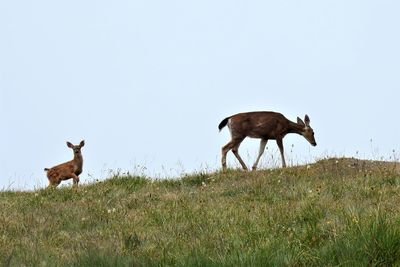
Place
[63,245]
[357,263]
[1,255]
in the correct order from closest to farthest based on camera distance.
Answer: [357,263], [1,255], [63,245]

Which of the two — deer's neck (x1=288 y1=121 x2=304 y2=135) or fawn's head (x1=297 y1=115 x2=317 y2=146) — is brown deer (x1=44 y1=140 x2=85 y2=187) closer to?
deer's neck (x1=288 y1=121 x2=304 y2=135)

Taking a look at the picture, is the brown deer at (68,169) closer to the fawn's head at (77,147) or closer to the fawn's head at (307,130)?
the fawn's head at (77,147)

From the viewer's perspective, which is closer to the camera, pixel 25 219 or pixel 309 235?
pixel 309 235

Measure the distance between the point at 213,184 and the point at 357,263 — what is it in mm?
6811

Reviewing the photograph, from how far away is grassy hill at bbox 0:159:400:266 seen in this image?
183 inches

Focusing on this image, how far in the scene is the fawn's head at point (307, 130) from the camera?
57.8ft

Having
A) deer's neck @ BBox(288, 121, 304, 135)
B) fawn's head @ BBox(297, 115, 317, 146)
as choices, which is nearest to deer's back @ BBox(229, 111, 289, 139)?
deer's neck @ BBox(288, 121, 304, 135)

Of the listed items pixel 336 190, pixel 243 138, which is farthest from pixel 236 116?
pixel 336 190

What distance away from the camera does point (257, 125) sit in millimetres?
16469

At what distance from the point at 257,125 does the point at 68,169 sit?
19.4 feet

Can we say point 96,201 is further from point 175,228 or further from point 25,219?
point 175,228

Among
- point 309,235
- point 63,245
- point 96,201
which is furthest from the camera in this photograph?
point 96,201

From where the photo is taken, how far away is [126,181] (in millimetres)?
12125

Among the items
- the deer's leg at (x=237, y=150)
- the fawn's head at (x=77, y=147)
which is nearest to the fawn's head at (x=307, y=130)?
the deer's leg at (x=237, y=150)
